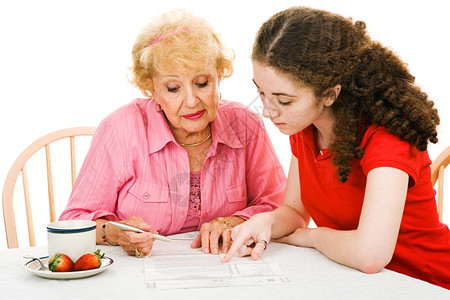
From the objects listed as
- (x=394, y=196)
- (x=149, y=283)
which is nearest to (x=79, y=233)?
(x=149, y=283)

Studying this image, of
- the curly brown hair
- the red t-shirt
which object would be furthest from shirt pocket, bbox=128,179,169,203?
the curly brown hair

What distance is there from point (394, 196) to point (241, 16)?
173cm

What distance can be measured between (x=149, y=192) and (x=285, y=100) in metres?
0.60

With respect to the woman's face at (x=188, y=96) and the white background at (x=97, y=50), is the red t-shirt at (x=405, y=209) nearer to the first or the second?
the woman's face at (x=188, y=96)

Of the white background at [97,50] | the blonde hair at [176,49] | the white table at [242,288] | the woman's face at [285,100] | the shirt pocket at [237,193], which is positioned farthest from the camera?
the white background at [97,50]

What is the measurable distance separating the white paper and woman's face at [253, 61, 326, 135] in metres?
0.37

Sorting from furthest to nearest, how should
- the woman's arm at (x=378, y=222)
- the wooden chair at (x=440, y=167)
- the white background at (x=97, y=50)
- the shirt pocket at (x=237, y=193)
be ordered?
the white background at (x=97, y=50)
the wooden chair at (x=440, y=167)
the shirt pocket at (x=237, y=193)
the woman's arm at (x=378, y=222)

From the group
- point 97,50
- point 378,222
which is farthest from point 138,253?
point 97,50

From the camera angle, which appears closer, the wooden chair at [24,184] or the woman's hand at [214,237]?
the woman's hand at [214,237]

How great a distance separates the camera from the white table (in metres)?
1.04

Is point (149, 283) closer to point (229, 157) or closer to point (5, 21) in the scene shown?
point (229, 157)

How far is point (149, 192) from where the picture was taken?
167 centimetres

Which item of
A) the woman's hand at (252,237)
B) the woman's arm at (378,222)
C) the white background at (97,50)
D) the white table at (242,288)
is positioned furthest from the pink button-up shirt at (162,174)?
the white background at (97,50)

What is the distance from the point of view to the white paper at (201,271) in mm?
1117
